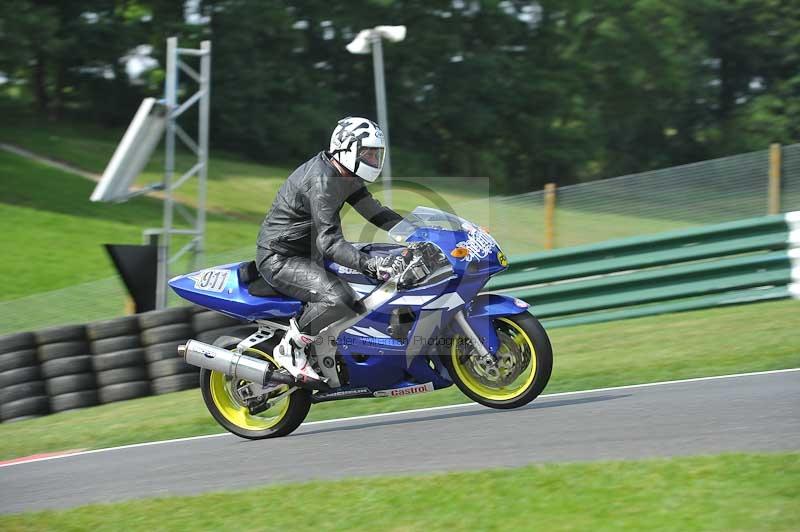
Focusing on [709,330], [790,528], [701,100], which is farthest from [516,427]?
[701,100]

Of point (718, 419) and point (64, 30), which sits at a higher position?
point (64, 30)

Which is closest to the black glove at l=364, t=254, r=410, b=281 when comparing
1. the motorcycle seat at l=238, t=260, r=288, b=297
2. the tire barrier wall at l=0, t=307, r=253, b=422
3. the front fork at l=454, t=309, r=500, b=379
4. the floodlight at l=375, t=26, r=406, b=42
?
the front fork at l=454, t=309, r=500, b=379

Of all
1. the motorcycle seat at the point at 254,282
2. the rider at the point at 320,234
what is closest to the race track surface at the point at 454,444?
the rider at the point at 320,234

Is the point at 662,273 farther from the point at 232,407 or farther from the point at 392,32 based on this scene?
the point at 232,407

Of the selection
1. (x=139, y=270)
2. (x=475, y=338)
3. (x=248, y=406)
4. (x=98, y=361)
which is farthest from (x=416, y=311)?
(x=139, y=270)

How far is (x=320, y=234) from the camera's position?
22.7 ft

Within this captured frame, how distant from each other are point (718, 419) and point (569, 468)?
1385 millimetres

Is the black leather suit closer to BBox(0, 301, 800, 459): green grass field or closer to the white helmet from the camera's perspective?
the white helmet

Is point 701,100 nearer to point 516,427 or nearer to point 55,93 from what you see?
point 55,93

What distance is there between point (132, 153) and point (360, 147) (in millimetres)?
6076

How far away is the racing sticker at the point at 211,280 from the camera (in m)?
7.58

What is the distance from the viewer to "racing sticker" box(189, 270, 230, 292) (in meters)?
7.58

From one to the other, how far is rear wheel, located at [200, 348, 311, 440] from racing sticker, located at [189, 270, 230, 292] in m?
0.51

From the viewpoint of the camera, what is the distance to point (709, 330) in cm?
1054
